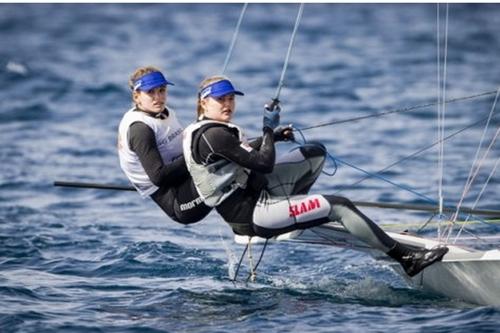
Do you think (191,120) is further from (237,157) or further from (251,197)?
(237,157)

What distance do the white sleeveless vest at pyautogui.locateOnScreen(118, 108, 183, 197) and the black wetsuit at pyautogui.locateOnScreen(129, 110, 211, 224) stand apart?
49 millimetres

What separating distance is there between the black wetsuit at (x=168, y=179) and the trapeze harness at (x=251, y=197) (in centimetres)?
18

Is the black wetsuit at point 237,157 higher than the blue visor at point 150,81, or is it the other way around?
the blue visor at point 150,81

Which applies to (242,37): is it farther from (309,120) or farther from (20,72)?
(309,120)

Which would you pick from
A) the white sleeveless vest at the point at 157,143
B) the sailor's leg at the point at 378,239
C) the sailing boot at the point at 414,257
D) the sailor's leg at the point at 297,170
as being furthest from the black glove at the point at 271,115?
the sailing boot at the point at 414,257

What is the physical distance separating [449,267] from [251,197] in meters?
1.31

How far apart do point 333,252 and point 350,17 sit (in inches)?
747

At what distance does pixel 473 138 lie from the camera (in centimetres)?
1422

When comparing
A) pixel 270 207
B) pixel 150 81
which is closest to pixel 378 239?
pixel 270 207

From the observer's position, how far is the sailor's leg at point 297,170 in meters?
6.95

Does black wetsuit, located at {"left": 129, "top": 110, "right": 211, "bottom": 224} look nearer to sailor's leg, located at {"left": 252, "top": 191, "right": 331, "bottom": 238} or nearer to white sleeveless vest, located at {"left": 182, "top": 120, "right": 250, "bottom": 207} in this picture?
white sleeveless vest, located at {"left": 182, "top": 120, "right": 250, "bottom": 207}

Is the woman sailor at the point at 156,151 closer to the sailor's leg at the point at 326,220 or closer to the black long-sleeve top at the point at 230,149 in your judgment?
the black long-sleeve top at the point at 230,149

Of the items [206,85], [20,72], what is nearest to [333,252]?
[206,85]

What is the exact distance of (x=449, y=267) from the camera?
697 cm
